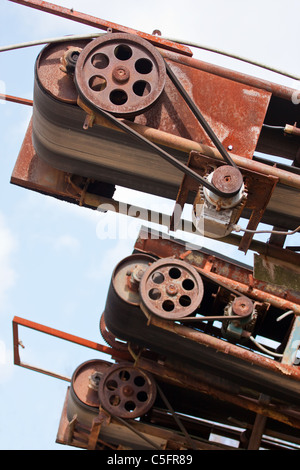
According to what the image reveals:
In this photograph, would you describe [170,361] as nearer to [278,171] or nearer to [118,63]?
[278,171]

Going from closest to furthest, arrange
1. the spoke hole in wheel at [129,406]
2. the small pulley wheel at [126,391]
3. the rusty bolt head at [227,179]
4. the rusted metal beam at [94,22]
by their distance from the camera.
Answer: the rusty bolt head at [227,179]
the rusted metal beam at [94,22]
the small pulley wheel at [126,391]
the spoke hole in wheel at [129,406]

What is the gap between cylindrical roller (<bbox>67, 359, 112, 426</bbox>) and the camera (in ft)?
26.6

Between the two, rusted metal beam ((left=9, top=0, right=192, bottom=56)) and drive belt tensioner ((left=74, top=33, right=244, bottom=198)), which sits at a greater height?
rusted metal beam ((left=9, top=0, right=192, bottom=56))

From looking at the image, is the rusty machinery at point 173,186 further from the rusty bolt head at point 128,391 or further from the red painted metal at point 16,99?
the red painted metal at point 16,99

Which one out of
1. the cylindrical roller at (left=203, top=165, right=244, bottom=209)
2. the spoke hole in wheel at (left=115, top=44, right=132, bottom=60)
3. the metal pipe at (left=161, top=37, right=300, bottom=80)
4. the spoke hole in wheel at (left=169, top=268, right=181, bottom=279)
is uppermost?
the metal pipe at (left=161, top=37, right=300, bottom=80)

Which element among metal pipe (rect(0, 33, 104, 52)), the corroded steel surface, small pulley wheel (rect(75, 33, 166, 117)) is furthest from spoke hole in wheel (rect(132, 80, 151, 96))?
the corroded steel surface

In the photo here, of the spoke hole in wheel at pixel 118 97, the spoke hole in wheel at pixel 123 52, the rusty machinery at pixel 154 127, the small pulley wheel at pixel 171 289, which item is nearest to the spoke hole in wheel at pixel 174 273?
the small pulley wheel at pixel 171 289

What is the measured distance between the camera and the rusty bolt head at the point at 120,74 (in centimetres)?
596

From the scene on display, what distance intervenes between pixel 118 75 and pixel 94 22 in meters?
0.98

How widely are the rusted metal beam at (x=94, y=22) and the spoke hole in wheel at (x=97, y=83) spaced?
742mm

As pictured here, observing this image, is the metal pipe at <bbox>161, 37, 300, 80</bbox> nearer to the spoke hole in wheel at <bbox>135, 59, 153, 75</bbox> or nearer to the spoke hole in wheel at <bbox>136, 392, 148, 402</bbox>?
the spoke hole in wheel at <bbox>135, 59, 153, 75</bbox>

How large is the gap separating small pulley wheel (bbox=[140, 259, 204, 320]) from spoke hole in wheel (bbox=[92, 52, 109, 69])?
1.95 m
